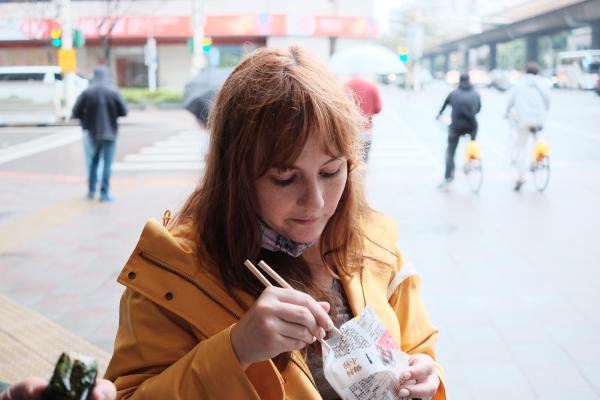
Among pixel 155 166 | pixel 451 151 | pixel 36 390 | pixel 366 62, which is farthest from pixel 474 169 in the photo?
pixel 36 390

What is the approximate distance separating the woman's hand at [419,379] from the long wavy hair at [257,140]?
Result: 0.27 metres

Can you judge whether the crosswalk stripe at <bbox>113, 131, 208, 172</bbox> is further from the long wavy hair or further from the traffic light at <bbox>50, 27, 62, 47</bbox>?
the long wavy hair

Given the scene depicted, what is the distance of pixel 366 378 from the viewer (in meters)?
1.44

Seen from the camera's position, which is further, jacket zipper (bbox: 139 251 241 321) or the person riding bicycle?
the person riding bicycle

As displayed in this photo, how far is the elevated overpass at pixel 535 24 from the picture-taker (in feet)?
106

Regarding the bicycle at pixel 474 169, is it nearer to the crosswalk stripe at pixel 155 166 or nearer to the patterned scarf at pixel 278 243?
the crosswalk stripe at pixel 155 166

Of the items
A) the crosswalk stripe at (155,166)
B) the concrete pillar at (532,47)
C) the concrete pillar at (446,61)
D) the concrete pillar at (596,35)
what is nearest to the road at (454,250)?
the crosswalk stripe at (155,166)

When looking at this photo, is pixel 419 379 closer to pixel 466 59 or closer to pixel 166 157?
pixel 166 157

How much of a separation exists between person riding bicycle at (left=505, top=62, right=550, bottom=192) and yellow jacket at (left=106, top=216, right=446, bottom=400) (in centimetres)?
970

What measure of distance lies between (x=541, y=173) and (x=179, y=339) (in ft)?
32.8

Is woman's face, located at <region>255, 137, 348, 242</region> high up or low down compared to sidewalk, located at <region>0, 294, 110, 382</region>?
up

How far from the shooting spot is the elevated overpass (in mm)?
32344

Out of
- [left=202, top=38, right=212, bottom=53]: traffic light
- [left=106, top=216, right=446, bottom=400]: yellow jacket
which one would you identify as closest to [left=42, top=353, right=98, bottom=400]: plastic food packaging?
[left=106, top=216, right=446, bottom=400]: yellow jacket

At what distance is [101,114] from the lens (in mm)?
9984
